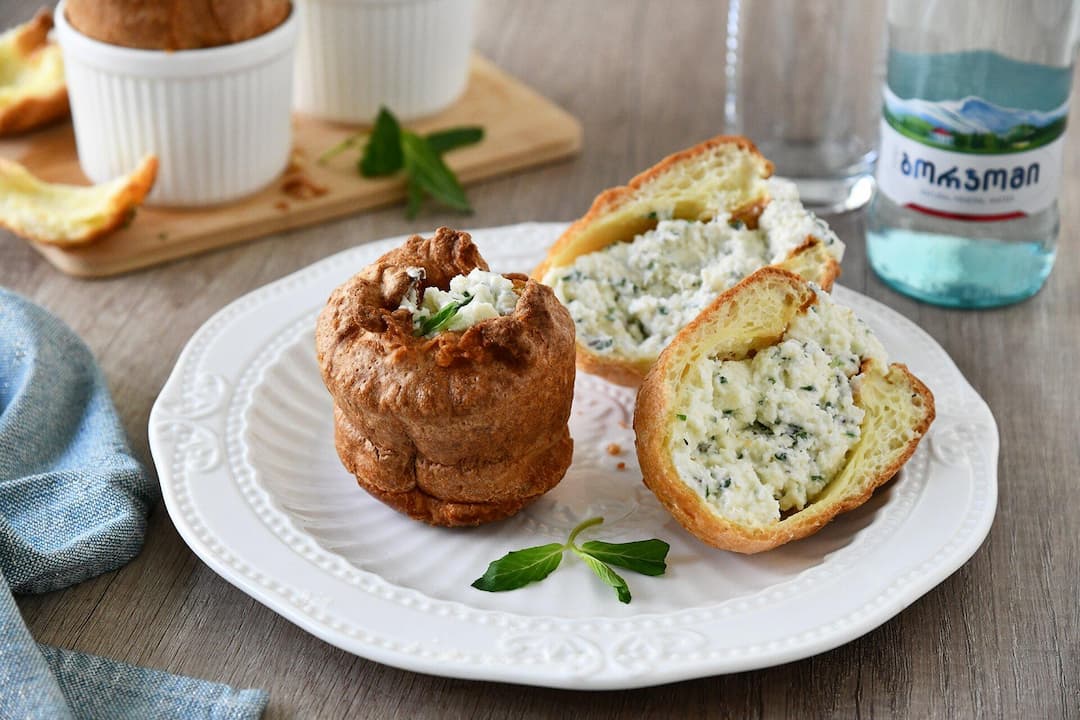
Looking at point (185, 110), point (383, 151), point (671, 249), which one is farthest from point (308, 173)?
point (671, 249)

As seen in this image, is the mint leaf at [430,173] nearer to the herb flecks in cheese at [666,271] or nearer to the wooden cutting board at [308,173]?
the wooden cutting board at [308,173]

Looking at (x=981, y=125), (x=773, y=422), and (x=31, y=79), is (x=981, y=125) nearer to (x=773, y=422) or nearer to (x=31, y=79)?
(x=773, y=422)

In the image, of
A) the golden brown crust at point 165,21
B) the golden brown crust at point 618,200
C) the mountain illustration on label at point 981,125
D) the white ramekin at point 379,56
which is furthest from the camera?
the white ramekin at point 379,56

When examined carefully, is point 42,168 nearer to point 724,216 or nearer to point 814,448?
point 724,216

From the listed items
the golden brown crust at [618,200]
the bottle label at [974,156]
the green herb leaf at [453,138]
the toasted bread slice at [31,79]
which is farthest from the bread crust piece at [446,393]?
the toasted bread slice at [31,79]

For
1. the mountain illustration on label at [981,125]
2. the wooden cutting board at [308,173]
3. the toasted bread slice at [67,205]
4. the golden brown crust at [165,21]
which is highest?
the golden brown crust at [165,21]
